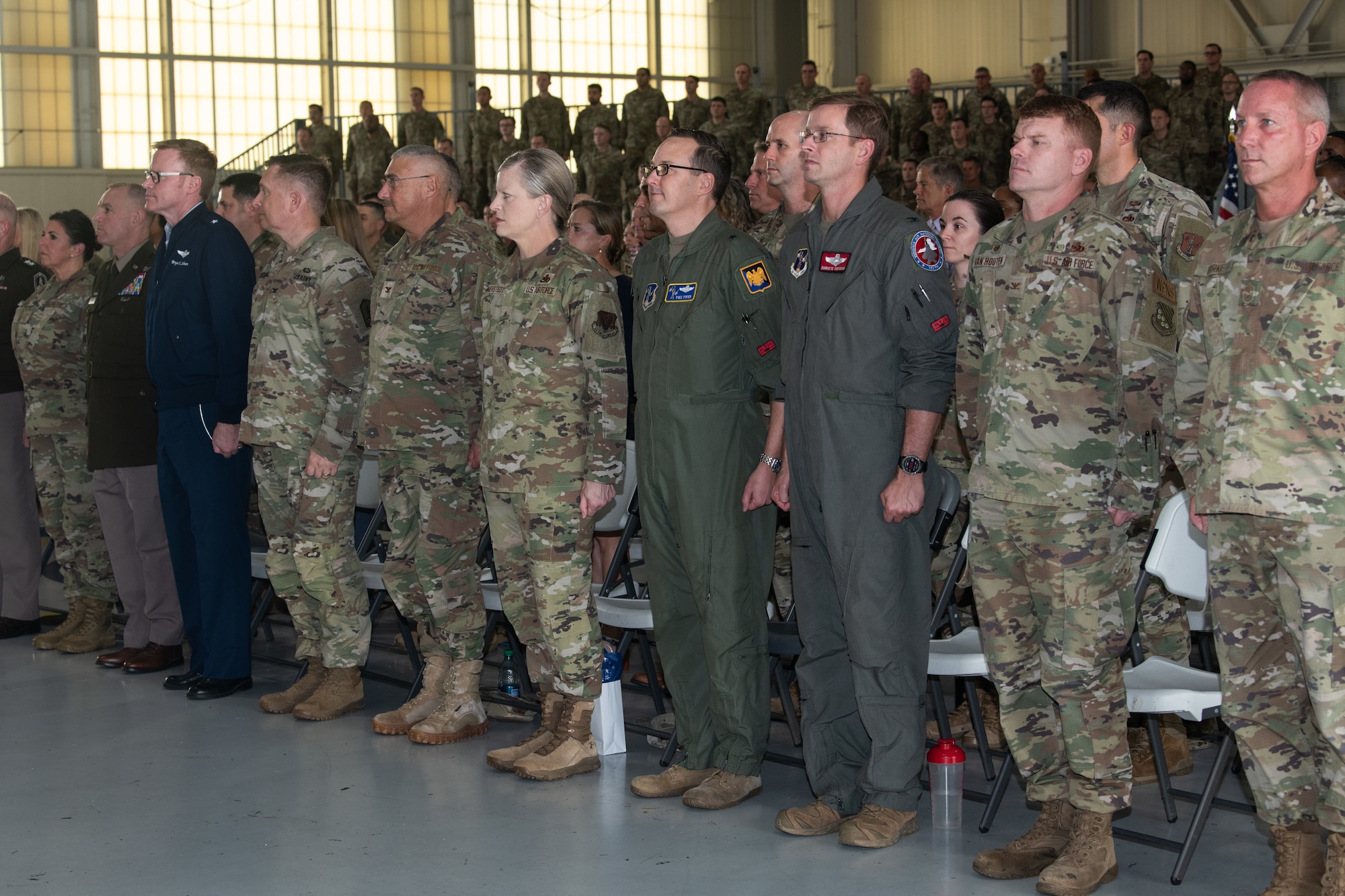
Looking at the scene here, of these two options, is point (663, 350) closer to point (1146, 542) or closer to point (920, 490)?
point (920, 490)

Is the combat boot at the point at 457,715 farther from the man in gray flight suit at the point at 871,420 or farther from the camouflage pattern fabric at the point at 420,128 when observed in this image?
the camouflage pattern fabric at the point at 420,128

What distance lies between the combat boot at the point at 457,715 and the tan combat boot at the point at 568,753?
1.39 feet

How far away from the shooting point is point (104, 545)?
230 inches

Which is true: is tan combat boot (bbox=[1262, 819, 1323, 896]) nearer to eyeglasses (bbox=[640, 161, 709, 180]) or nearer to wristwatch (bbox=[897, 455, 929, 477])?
wristwatch (bbox=[897, 455, 929, 477])

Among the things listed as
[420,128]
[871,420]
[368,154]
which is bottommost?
[871,420]

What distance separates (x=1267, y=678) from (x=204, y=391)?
3528mm

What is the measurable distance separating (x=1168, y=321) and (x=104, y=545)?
4.54 metres

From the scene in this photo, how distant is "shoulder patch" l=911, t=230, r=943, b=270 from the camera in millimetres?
3211

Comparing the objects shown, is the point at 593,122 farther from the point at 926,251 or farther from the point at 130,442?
the point at 926,251

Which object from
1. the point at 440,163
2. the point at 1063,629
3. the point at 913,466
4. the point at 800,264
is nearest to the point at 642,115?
the point at 440,163

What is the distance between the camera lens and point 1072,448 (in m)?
2.95

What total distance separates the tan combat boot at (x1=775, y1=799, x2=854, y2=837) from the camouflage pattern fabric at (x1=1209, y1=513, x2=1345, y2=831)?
3.30ft

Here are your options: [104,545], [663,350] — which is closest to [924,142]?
[104,545]

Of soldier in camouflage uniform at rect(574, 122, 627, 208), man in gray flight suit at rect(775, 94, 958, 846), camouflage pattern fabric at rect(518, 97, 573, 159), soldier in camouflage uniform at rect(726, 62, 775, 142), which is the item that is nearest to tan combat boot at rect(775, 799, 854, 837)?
man in gray flight suit at rect(775, 94, 958, 846)
